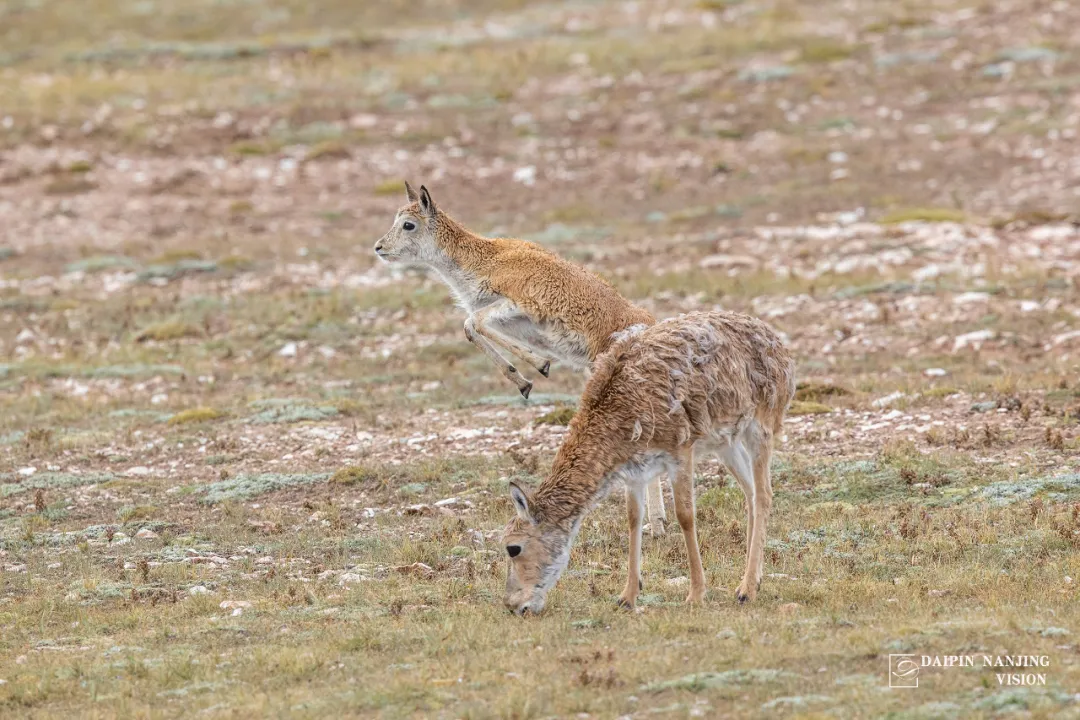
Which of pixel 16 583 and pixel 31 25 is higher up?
pixel 31 25

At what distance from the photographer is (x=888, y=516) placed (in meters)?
15.2

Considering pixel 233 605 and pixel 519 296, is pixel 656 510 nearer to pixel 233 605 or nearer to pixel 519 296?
pixel 519 296

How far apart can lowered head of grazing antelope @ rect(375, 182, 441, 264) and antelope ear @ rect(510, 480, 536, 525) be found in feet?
24.2

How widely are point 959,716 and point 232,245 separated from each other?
91.2ft

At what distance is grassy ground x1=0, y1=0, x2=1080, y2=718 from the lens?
1123 cm

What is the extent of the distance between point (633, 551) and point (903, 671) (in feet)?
9.87

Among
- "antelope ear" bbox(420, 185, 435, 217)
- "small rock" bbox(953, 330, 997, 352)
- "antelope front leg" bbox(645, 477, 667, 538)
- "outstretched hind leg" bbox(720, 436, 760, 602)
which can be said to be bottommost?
"small rock" bbox(953, 330, 997, 352)

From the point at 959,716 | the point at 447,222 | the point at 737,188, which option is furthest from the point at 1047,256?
the point at 959,716

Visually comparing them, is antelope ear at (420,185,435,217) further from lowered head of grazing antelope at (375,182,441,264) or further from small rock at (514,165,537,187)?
small rock at (514,165,537,187)

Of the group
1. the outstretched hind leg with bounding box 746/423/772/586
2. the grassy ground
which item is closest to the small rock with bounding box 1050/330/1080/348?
the grassy ground

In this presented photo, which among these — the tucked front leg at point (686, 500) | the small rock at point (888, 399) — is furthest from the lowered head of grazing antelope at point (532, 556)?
the small rock at point (888, 399)

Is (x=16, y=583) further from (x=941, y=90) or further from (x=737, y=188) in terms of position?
(x=941, y=90)

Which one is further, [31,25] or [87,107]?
[31,25]

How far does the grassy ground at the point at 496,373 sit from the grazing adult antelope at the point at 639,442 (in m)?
0.49
